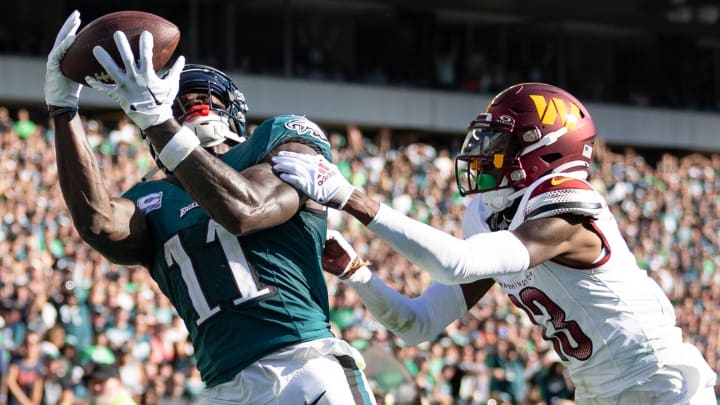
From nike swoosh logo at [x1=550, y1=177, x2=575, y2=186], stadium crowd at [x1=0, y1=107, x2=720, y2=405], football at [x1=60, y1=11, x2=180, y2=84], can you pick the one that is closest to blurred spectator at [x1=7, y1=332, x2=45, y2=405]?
stadium crowd at [x1=0, y1=107, x2=720, y2=405]

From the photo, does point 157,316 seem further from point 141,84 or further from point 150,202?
point 141,84

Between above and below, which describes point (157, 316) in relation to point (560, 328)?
below

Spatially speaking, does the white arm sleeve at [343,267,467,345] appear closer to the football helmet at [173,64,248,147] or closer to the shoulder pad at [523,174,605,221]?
the shoulder pad at [523,174,605,221]

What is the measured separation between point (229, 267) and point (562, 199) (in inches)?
44.4

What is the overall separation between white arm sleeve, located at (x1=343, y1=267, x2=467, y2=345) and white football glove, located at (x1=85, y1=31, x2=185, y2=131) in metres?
1.28

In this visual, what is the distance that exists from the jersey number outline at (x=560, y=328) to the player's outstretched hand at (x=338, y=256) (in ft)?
1.97

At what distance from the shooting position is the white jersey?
416cm

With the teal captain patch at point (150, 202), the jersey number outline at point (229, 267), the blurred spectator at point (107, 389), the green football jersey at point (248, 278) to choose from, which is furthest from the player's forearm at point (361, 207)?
the blurred spectator at point (107, 389)

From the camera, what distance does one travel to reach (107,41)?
3639mm

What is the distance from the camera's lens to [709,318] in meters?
15.5

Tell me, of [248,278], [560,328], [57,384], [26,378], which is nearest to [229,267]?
[248,278]

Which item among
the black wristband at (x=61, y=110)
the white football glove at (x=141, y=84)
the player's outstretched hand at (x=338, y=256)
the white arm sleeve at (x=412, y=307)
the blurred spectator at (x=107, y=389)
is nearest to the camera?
the white football glove at (x=141, y=84)

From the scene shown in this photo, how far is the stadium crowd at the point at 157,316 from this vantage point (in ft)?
30.0

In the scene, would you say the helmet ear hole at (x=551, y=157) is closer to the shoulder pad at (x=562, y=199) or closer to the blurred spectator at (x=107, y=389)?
the shoulder pad at (x=562, y=199)
